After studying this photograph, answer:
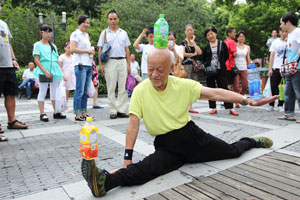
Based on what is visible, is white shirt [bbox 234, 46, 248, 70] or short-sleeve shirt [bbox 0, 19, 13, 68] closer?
short-sleeve shirt [bbox 0, 19, 13, 68]

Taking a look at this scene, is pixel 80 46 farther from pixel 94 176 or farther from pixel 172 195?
pixel 172 195

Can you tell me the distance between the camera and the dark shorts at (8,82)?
4434mm

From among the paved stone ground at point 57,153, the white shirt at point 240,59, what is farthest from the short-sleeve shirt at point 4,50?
the white shirt at point 240,59

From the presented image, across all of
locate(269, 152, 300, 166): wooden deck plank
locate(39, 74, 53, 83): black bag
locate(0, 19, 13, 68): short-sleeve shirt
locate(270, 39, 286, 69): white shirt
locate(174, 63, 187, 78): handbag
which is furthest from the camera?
locate(270, 39, 286, 69): white shirt

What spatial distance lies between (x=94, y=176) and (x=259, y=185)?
1.46m

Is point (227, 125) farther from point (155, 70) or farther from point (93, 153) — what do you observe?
point (93, 153)

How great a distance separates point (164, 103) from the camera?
8.46ft

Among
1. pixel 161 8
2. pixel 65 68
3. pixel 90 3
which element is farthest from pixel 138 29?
pixel 90 3

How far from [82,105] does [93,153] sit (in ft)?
Answer: 12.5

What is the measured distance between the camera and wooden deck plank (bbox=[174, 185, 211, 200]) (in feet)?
6.95

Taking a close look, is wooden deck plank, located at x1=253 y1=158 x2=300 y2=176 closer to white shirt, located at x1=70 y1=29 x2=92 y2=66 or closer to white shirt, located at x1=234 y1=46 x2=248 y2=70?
white shirt, located at x1=70 y1=29 x2=92 y2=66

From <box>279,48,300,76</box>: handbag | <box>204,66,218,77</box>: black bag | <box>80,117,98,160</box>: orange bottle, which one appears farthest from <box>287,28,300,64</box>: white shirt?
<box>80,117,98,160</box>: orange bottle

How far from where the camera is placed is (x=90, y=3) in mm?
26781

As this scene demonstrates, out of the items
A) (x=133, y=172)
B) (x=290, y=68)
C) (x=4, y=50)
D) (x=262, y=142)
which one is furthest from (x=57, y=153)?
(x=290, y=68)
